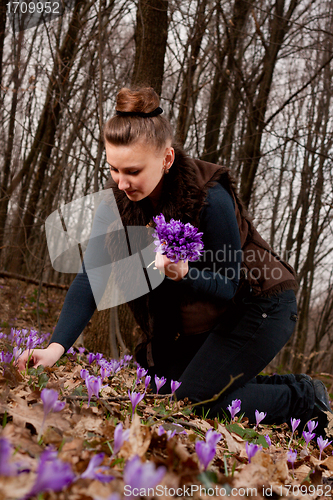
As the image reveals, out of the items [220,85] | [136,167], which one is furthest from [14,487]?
[220,85]

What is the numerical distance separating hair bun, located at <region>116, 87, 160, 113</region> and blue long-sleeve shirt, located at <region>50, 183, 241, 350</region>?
69cm

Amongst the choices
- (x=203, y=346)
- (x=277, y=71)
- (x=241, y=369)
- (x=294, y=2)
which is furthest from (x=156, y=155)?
(x=277, y=71)

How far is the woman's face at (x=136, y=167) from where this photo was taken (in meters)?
2.32

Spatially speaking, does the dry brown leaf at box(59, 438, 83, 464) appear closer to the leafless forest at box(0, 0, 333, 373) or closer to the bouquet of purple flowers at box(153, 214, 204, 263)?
the bouquet of purple flowers at box(153, 214, 204, 263)

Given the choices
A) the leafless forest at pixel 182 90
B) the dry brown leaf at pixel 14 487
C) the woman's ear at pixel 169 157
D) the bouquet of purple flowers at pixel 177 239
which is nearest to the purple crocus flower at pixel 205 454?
the dry brown leaf at pixel 14 487

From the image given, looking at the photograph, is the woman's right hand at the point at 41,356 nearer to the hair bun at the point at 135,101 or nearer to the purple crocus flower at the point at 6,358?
the purple crocus flower at the point at 6,358

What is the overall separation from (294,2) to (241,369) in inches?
280

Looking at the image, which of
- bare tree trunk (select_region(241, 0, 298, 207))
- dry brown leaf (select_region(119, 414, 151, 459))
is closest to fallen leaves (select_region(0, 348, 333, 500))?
dry brown leaf (select_region(119, 414, 151, 459))

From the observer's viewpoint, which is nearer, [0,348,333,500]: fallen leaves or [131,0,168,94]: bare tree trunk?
[0,348,333,500]: fallen leaves

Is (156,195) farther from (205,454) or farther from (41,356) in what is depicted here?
(205,454)

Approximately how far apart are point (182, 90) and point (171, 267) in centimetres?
494

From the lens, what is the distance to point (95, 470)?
95cm

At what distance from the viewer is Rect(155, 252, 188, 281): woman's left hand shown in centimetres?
212

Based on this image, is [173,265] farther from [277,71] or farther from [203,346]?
[277,71]
